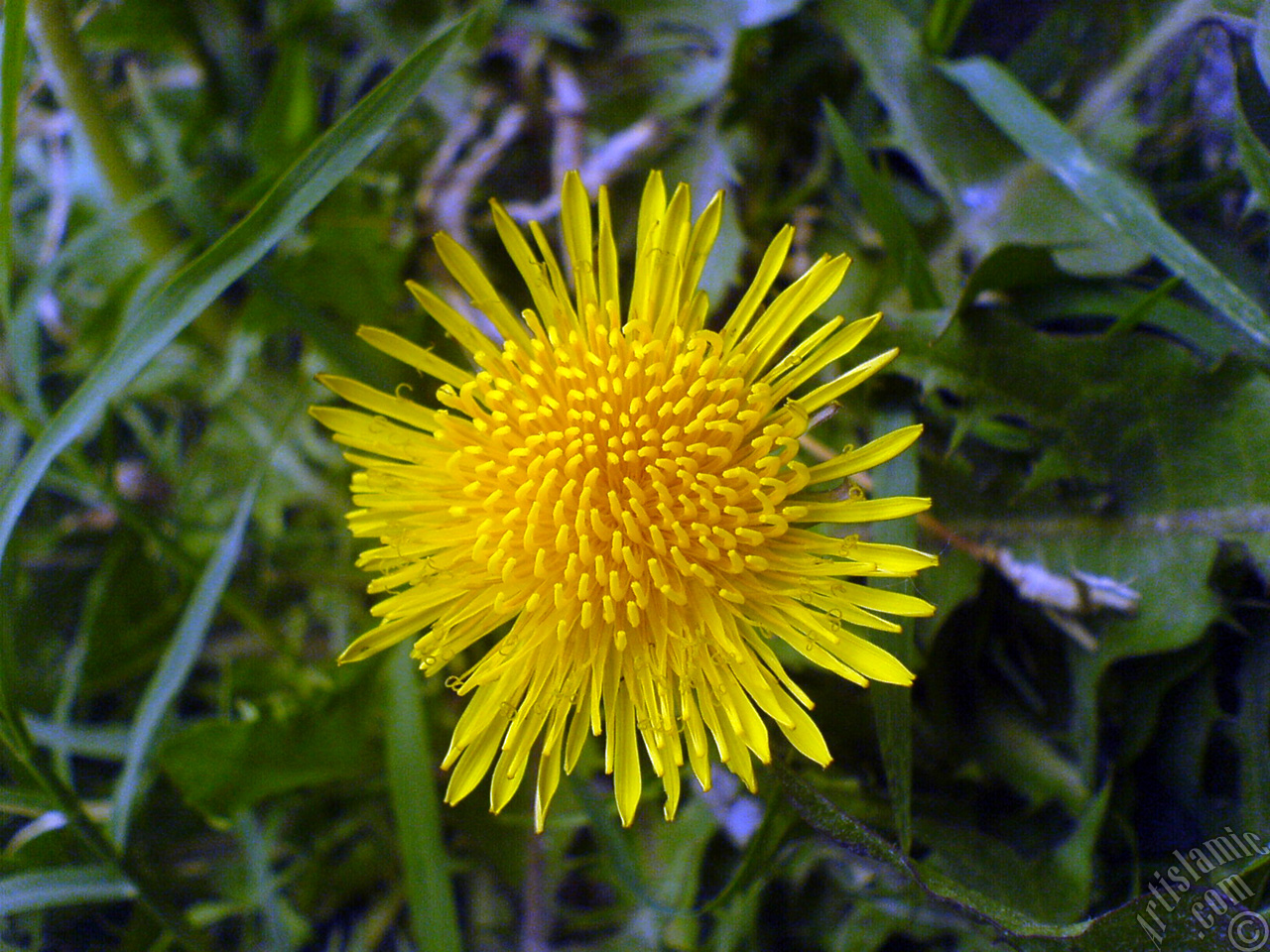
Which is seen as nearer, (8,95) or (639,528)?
(639,528)

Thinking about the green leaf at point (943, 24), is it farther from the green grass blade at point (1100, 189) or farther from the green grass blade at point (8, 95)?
the green grass blade at point (8, 95)

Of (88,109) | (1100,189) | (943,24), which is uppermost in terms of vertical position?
(88,109)

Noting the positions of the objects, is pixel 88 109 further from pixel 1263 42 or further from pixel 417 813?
pixel 1263 42

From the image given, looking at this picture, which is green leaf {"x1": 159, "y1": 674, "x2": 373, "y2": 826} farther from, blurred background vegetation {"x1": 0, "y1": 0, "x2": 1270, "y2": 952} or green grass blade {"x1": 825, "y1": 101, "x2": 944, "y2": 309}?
green grass blade {"x1": 825, "y1": 101, "x2": 944, "y2": 309}

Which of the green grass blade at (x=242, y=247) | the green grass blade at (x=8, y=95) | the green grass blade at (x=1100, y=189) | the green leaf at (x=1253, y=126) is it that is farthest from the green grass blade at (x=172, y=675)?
the green leaf at (x=1253, y=126)

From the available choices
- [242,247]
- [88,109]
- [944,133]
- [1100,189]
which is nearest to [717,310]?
[944,133]

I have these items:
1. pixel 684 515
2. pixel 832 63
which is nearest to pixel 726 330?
pixel 684 515

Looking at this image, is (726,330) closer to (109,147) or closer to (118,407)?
(109,147)

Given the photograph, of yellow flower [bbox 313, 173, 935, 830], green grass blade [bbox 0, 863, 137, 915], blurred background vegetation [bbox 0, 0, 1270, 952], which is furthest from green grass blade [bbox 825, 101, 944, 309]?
green grass blade [bbox 0, 863, 137, 915]
